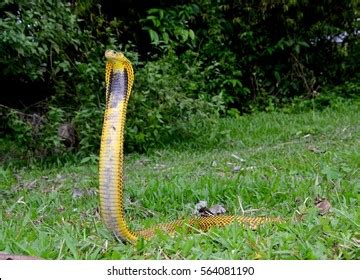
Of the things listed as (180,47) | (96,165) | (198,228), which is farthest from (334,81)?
(198,228)

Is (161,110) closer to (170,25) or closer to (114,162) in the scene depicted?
(170,25)

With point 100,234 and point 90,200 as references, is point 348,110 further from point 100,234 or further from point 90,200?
point 100,234

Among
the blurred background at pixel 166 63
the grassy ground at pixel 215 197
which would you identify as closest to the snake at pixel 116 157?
the grassy ground at pixel 215 197

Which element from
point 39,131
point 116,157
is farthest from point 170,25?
point 116,157

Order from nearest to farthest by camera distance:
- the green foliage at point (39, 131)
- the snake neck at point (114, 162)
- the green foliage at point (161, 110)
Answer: the snake neck at point (114, 162)
the green foliage at point (39, 131)
the green foliage at point (161, 110)

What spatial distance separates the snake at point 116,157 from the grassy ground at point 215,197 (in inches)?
4.2

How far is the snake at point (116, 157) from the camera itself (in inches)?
114

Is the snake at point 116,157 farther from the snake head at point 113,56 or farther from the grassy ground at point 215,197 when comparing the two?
the grassy ground at point 215,197

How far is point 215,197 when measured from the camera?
4461mm

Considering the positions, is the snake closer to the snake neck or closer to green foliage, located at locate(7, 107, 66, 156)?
the snake neck

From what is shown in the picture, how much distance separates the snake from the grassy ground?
11cm

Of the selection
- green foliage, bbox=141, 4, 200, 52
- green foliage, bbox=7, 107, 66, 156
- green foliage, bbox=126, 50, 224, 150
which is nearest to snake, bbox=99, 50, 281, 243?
green foliage, bbox=7, 107, 66, 156

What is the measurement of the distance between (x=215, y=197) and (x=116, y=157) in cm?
Result: 166

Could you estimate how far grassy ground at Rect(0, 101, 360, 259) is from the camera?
9.14 ft
